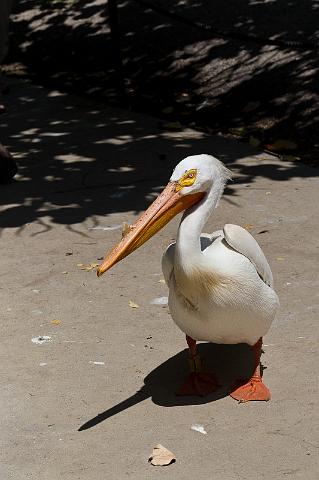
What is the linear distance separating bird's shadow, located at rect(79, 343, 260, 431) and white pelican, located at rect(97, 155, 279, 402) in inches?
8.8

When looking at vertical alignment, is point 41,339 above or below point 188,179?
below

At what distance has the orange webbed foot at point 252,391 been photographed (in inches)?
191

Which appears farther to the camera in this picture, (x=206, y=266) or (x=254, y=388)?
(x=254, y=388)

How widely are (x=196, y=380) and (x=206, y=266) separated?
0.70 metres

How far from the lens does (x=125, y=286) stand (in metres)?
6.35

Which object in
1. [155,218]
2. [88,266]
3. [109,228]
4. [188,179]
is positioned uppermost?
[188,179]

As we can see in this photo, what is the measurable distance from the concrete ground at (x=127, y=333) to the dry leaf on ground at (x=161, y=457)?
0.10 feet

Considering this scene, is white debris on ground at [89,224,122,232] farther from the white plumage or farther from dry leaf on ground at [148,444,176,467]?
dry leaf on ground at [148,444,176,467]

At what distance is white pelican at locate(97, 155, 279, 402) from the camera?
4.62 m

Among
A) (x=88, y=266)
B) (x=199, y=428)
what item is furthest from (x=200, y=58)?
(x=199, y=428)

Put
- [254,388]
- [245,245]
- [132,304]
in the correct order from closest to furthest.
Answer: [245,245] → [254,388] → [132,304]

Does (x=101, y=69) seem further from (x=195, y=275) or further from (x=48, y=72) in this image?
(x=195, y=275)

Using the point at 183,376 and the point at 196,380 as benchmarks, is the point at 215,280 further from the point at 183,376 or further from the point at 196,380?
the point at 183,376

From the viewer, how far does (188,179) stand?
185 inches
